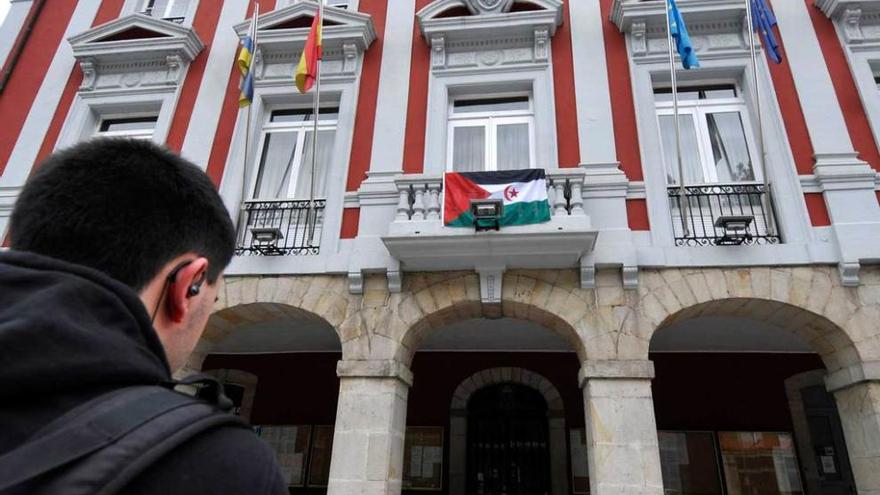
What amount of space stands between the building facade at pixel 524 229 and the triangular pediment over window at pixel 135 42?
0.16 feet

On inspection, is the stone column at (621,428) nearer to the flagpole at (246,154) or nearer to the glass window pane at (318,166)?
the glass window pane at (318,166)

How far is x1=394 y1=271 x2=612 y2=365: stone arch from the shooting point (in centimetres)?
582

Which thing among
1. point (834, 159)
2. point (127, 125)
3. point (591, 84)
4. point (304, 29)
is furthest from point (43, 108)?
point (834, 159)

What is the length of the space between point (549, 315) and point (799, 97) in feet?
14.4

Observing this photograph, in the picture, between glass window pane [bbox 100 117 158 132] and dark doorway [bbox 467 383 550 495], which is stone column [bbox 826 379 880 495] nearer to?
dark doorway [bbox 467 383 550 495]

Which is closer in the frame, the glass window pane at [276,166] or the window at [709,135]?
the window at [709,135]

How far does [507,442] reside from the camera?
8.44 meters

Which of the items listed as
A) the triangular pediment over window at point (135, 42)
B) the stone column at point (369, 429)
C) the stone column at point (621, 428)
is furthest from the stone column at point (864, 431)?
the triangular pediment over window at point (135, 42)

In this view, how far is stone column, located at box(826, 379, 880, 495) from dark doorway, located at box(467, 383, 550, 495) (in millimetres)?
3977

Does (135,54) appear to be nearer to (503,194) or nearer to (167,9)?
(167,9)

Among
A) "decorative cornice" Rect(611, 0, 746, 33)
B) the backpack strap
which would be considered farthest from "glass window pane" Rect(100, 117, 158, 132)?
the backpack strap

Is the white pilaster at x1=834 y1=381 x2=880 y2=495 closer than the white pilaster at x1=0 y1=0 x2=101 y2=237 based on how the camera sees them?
Yes

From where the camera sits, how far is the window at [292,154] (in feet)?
25.3

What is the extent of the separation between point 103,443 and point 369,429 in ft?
17.4
